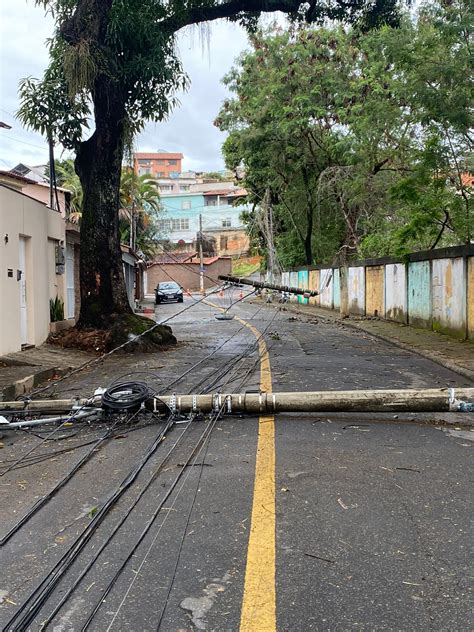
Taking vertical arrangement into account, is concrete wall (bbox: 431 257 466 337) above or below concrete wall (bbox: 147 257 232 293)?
below

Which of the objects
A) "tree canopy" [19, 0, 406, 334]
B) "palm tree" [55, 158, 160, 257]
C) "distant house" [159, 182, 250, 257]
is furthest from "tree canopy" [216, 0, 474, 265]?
"distant house" [159, 182, 250, 257]

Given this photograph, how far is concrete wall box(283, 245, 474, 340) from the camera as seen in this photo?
14.2m

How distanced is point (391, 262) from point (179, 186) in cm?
6931

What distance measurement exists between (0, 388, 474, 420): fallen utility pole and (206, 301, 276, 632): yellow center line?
3.27 feet

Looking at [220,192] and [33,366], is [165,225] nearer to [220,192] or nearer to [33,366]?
[220,192]

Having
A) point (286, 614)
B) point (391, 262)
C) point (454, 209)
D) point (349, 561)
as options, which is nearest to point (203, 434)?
point (349, 561)

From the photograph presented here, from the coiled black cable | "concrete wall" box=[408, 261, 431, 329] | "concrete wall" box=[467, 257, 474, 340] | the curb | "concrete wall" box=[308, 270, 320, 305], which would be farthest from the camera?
"concrete wall" box=[308, 270, 320, 305]

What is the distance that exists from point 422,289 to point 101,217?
30.5ft

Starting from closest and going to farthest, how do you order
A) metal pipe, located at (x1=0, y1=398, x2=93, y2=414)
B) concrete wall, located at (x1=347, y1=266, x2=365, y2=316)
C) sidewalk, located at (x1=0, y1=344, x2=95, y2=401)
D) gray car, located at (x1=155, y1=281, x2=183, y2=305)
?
1. metal pipe, located at (x1=0, y1=398, x2=93, y2=414)
2. sidewalk, located at (x1=0, y1=344, x2=95, y2=401)
3. concrete wall, located at (x1=347, y1=266, x2=365, y2=316)
4. gray car, located at (x1=155, y1=281, x2=183, y2=305)

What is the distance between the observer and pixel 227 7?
14203 mm

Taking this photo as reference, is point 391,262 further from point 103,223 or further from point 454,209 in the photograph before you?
point 103,223

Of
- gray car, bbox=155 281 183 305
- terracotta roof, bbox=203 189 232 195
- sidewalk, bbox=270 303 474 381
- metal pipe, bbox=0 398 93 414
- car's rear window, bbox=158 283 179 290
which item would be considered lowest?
sidewalk, bbox=270 303 474 381

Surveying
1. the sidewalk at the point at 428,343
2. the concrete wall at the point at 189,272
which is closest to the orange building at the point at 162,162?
the concrete wall at the point at 189,272

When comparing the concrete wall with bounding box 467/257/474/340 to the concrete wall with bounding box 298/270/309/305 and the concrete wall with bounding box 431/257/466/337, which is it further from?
the concrete wall with bounding box 298/270/309/305
